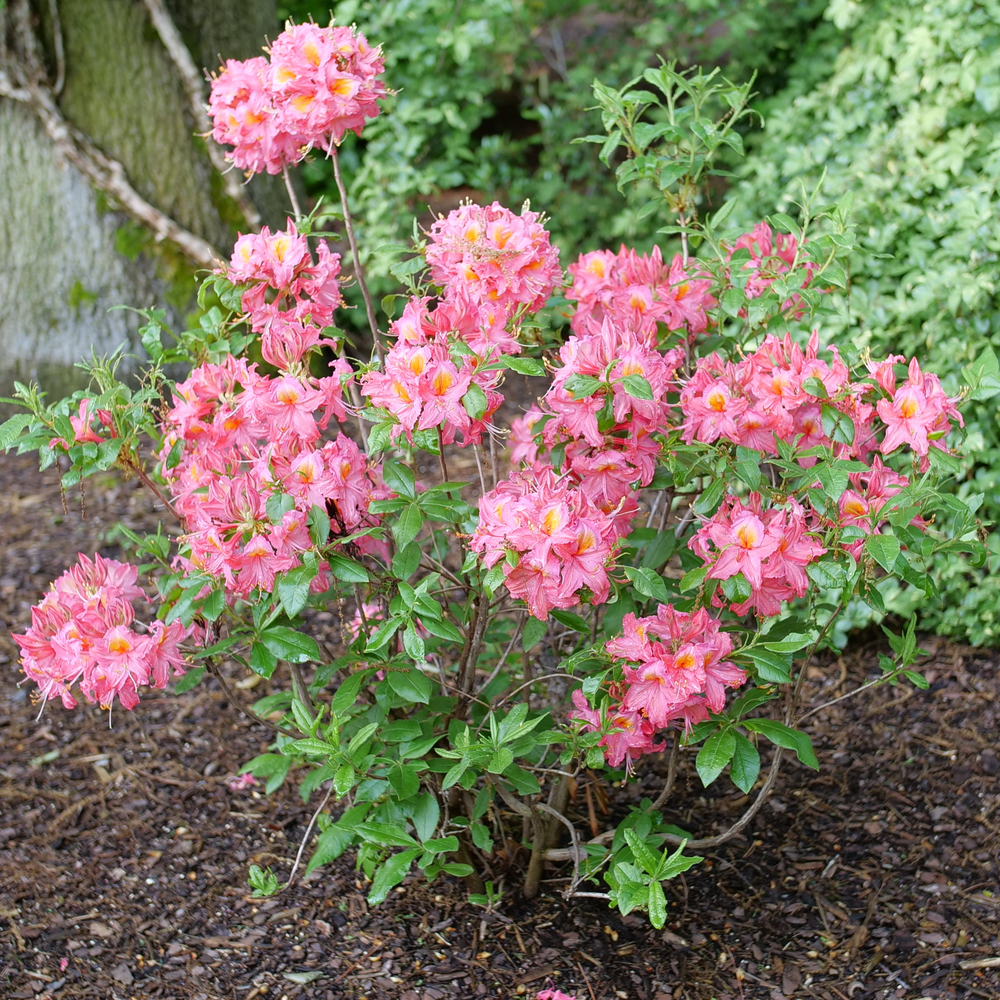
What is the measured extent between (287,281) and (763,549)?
87 centimetres

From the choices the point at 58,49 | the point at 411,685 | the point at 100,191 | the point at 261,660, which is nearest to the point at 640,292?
the point at 411,685

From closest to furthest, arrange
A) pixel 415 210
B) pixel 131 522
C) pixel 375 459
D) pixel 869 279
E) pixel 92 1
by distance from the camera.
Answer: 1. pixel 375 459
2. pixel 869 279
3. pixel 131 522
4. pixel 92 1
5. pixel 415 210

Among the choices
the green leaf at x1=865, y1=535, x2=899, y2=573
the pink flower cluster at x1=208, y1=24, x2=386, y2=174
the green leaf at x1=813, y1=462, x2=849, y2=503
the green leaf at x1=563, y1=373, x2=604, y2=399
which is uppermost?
the pink flower cluster at x1=208, y1=24, x2=386, y2=174

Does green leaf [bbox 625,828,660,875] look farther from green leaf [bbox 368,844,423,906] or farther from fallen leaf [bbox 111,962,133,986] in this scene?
fallen leaf [bbox 111,962,133,986]

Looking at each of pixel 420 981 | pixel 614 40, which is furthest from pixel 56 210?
pixel 420 981

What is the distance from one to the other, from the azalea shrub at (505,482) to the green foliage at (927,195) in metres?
0.94

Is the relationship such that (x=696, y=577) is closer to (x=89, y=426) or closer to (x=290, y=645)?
(x=290, y=645)

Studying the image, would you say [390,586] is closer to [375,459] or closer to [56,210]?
[375,459]

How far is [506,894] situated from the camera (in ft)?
7.06

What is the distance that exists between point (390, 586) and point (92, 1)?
11.3 ft

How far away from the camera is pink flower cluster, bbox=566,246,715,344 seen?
1855 mm

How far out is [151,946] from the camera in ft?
6.84

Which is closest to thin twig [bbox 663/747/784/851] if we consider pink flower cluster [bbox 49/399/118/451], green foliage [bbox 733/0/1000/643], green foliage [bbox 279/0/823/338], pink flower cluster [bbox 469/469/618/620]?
pink flower cluster [bbox 469/469/618/620]

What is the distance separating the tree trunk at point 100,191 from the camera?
13.8ft
